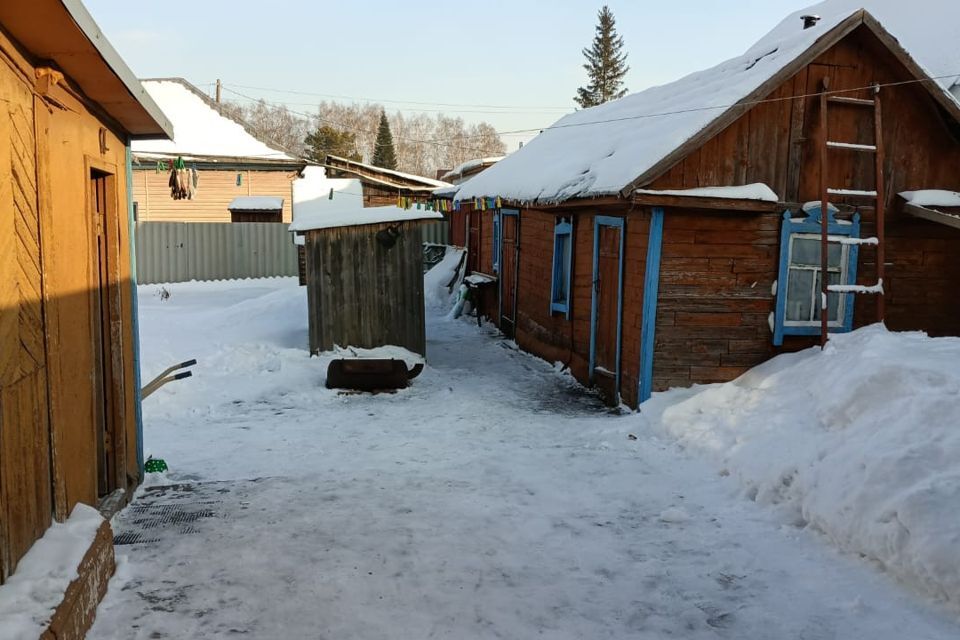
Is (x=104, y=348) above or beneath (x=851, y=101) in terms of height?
beneath

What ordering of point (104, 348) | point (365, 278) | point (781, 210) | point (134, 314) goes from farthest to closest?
point (365, 278) < point (781, 210) < point (134, 314) < point (104, 348)

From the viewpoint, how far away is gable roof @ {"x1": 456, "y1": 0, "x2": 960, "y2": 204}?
8469 millimetres

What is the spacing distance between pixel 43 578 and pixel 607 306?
7.81 metres

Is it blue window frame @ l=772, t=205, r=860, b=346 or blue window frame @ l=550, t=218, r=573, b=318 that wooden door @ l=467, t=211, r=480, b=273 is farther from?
blue window frame @ l=772, t=205, r=860, b=346

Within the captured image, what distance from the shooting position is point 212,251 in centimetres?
2325

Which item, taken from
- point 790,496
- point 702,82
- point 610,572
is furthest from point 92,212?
point 702,82

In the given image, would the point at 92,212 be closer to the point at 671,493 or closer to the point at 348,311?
the point at 671,493

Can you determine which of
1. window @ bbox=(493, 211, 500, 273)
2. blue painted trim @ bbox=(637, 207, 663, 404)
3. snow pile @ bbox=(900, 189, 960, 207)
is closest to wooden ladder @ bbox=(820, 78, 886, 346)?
snow pile @ bbox=(900, 189, 960, 207)

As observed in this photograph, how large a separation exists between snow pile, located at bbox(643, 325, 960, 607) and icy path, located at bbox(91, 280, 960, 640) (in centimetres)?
22

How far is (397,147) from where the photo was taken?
83562mm

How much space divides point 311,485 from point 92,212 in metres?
2.83

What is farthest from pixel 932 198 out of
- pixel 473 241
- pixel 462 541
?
pixel 473 241

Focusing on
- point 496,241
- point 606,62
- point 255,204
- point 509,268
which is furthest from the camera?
point 606,62

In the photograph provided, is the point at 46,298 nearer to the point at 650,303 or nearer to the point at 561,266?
the point at 650,303
